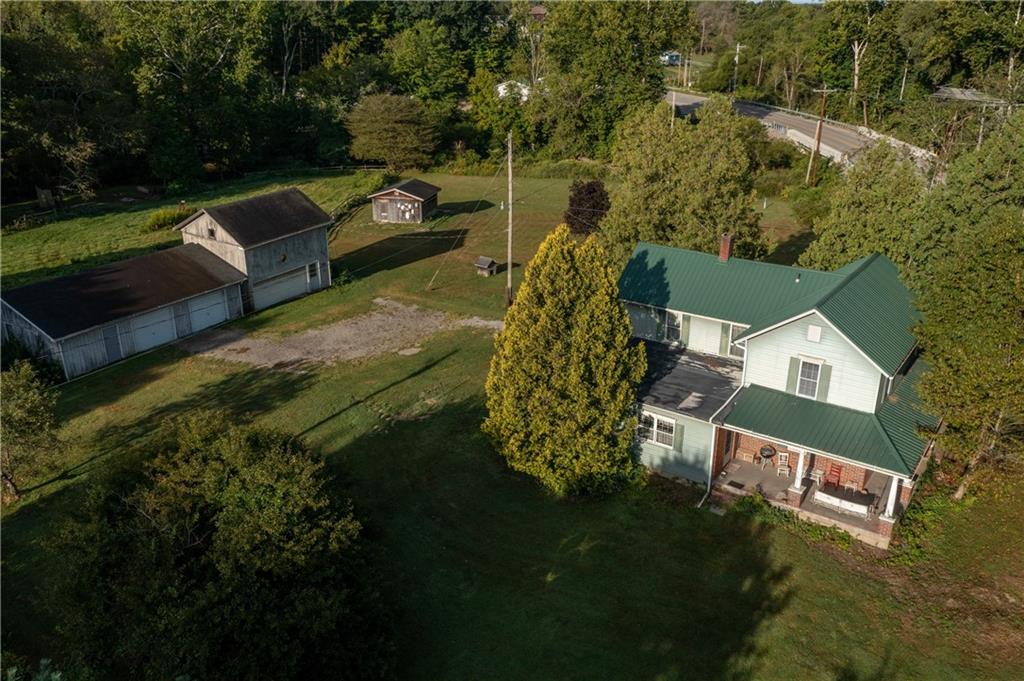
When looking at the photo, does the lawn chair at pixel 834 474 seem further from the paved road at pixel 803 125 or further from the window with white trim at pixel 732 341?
the paved road at pixel 803 125

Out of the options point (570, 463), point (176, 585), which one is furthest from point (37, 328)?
point (570, 463)

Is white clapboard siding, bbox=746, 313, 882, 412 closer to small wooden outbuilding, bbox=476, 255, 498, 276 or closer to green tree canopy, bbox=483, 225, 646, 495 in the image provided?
green tree canopy, bbox=483, 225, 646, 495

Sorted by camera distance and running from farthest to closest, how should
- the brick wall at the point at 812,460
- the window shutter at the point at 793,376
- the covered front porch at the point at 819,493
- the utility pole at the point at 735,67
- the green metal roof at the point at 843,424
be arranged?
the utility pole at the point at 735,67 < the window shutter at the point at 793,376 < the brick wall at the point at 812,460 < the covered front porch at the point at 819,493 < the green metal roof at the point at 843,424

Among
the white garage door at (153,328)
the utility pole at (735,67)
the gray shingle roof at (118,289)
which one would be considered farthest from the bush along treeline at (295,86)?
the white garage door at (153,328)

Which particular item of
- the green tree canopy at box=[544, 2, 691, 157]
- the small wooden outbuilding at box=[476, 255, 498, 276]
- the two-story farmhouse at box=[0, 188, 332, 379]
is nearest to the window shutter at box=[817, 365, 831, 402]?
the small wooden outbuilding at box=[476, 255, 498, 276]

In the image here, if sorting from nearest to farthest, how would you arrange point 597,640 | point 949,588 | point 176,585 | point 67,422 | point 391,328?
1. point 176,585
2. point 597,640
3. point 949,588
4. point 67,422
5. point 391,328

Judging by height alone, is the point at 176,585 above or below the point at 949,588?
above

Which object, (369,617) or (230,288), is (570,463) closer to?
(369,617)
